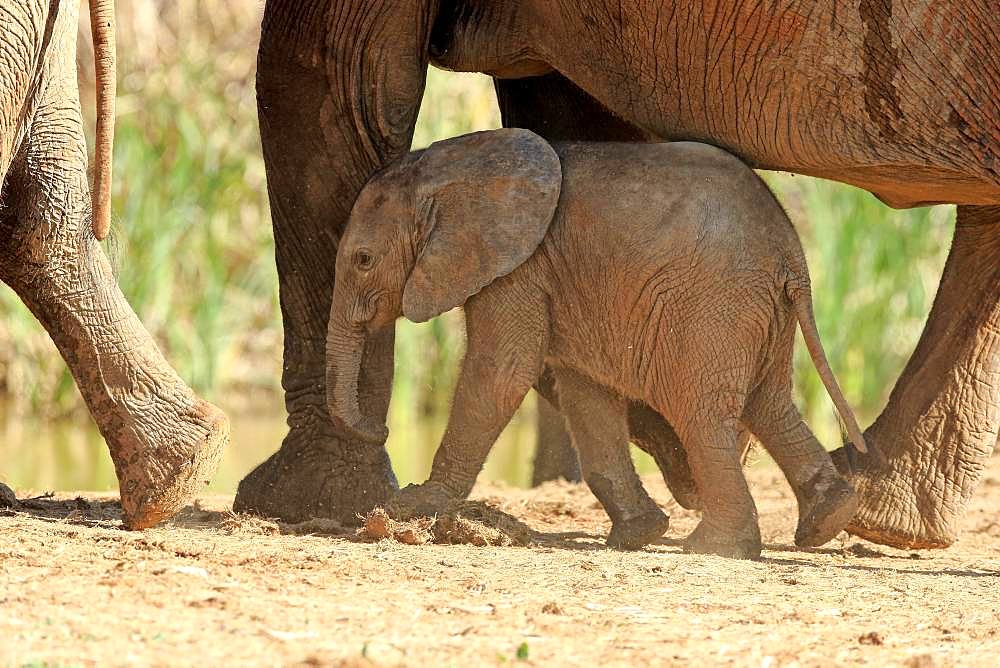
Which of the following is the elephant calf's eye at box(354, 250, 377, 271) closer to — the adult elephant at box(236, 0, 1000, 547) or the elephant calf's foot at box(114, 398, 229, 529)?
the adult elephant at box(236, 0, 1000, 547)

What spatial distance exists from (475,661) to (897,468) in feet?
8.25

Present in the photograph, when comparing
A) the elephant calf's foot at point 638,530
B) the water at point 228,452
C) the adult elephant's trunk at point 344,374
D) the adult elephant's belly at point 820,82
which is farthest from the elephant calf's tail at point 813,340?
the water at point 228,452

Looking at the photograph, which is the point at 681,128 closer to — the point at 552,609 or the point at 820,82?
the point at 820,82

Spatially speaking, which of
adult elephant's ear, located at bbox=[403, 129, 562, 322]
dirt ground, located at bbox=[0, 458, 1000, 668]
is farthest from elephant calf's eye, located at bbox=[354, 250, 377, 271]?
dirt ground, located at bbox=[0, 458, 1000, 668]

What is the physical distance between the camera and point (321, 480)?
5.83 metres

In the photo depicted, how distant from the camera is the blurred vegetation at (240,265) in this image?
10.4m

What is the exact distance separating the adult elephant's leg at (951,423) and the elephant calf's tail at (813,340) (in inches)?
19.1

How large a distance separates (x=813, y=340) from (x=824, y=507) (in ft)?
1.62

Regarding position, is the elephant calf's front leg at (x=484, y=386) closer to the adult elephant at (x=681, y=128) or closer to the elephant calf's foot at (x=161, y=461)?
the adult elephant at (x=681, y=128)

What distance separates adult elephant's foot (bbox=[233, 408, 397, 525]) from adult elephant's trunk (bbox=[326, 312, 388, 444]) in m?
0.31

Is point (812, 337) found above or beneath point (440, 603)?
Answer: above

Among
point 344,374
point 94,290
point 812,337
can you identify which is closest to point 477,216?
point 344,374

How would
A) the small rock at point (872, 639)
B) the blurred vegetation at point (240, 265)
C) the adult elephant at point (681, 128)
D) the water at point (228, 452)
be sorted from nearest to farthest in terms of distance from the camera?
1. the small rock at point (872, 639)
2. the adult elephant at point (681, 128)
3. the water at point (228, 452)
4. the blurred vegetation at point (240, 265)

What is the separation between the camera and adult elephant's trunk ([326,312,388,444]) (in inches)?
217
